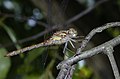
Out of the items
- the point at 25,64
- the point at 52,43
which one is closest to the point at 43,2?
the point at 25,64

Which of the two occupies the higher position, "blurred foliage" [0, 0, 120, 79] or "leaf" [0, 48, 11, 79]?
"blurred foliage" [0, 0, 120, 79]

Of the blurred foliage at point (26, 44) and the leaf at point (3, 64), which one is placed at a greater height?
the blurred foliage at point (26, 44)

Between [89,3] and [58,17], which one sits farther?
[89,3]

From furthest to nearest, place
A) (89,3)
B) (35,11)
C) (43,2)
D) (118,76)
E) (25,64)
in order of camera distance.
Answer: (89,3) < (35,11) < (43,2) < (25,64) < (118,76)

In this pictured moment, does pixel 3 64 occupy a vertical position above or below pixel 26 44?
below

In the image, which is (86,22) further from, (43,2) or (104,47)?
(104,47)

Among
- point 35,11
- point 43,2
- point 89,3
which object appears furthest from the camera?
point 89,3

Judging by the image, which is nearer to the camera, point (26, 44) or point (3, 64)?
point (3, 64)

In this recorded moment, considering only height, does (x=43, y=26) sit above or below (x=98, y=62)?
above
